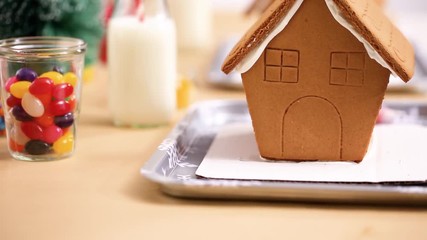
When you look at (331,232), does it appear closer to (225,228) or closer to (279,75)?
(225,228)

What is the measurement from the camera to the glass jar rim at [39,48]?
86cm

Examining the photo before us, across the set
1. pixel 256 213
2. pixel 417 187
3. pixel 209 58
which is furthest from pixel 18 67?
pixel 209 58

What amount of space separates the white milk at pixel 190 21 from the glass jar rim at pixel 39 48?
2.74 ft

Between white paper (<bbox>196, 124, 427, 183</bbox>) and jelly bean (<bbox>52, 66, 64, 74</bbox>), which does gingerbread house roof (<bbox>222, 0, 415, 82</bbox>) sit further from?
jelly bean (<bbox>52, 66, 64, 74</bbox>)

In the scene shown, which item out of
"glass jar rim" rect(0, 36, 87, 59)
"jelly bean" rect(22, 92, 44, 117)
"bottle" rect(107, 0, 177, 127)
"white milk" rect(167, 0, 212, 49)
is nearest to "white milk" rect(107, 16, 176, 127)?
"bottle" rect(107, 0, 177, 127)

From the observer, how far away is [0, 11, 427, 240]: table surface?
63 centimetres

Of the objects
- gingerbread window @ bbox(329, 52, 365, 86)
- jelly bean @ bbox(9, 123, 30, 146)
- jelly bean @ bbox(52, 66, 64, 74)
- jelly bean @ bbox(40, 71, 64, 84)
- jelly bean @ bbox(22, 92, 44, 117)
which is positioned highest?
gingerbread window @ bbox(329, 52, 365, 86)

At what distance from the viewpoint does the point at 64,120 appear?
867 millimetres

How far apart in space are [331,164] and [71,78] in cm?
34

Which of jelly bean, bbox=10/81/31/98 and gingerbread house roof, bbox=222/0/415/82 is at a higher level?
gingerbread house roof, bbox=222/0/415/82

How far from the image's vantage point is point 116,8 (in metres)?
1.05

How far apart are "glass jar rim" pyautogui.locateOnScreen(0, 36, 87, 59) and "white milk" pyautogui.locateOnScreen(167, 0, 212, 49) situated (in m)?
0.83

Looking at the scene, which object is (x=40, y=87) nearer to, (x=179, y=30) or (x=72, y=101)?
(x=72, y=101)

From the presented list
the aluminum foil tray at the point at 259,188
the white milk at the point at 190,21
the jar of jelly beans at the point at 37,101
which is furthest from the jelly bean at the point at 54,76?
the white milk at the point at 190,21
